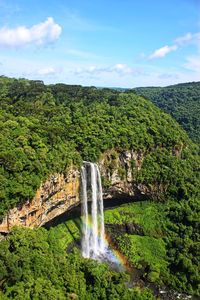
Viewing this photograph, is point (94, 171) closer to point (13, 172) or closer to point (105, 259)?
point (105, 259)

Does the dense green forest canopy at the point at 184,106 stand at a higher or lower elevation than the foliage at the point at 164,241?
higher

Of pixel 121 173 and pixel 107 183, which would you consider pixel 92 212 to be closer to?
pixel 107 183

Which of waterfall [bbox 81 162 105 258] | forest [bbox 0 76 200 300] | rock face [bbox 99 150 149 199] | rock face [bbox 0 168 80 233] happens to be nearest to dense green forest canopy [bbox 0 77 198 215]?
forest [bbox 0 76 200 300]

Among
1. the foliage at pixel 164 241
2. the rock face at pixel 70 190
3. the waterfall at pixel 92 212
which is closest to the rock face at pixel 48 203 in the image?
the rock face at pixel 70 190

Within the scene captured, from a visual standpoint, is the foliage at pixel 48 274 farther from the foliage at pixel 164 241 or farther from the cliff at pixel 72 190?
the foliage at pixel 164 241

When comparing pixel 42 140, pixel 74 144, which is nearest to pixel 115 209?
pixel 74 144
